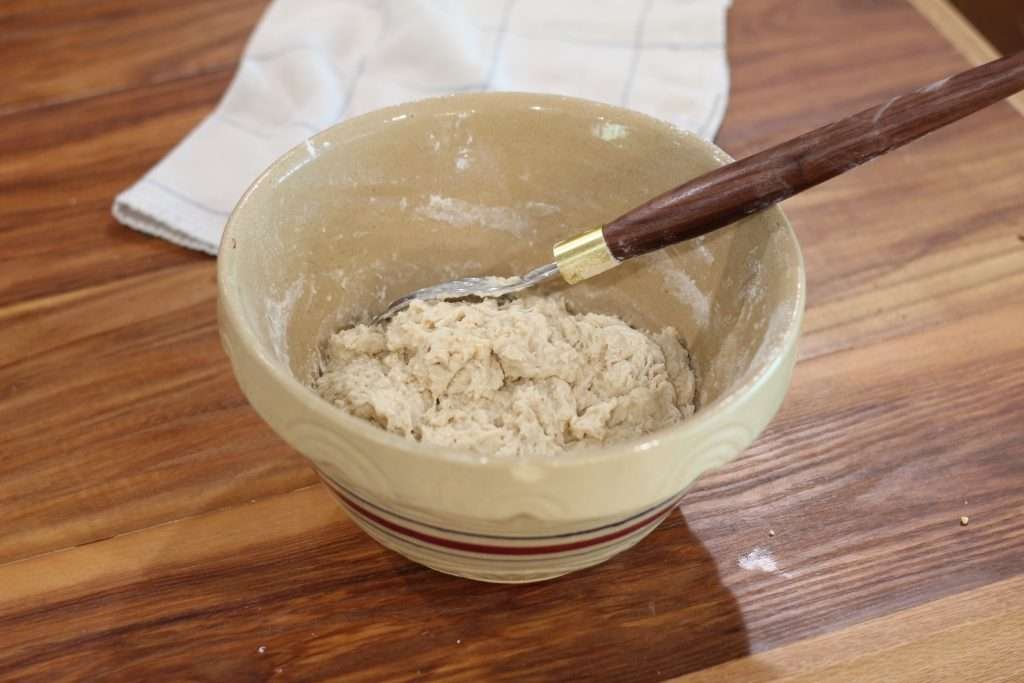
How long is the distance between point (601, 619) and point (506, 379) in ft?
0.60

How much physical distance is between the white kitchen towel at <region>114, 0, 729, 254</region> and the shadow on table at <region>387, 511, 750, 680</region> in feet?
1.65

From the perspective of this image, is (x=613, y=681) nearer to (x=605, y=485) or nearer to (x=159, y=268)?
(x=605, y=485)

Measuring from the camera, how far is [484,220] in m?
0.85

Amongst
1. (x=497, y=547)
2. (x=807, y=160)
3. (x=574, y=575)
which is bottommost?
(x=574, y=575)

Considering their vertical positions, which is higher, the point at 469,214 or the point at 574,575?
the point at 469,214

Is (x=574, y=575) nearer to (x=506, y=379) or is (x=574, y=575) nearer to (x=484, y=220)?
(x=506, y=379)

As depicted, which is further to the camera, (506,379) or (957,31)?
(957,31)

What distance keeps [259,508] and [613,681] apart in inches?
11.5

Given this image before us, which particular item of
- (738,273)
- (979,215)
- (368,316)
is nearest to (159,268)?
(368,316)

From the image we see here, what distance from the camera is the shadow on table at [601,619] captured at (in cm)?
68

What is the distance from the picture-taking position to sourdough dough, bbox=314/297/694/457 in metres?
0.72

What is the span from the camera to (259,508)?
0.77 m

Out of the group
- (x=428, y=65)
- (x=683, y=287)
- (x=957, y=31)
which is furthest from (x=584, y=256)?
(x=957, y=31)

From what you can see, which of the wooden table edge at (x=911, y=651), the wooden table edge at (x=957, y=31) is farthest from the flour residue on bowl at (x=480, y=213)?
the wooden table edge at (x=957, y=31)
